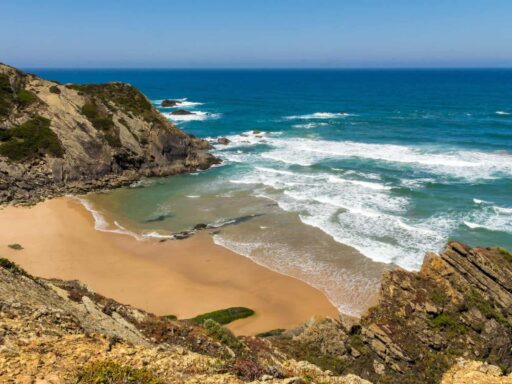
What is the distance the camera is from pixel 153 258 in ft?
106

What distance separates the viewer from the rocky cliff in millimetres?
9867

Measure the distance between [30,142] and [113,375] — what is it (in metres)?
46.0

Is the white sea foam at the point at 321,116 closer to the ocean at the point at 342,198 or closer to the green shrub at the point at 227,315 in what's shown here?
the ocean at the point at 342,198

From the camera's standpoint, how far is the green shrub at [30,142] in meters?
46.6

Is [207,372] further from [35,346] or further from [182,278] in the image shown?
[182,278]

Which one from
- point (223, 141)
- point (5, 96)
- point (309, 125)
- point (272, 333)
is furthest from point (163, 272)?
→ point (309, 125)

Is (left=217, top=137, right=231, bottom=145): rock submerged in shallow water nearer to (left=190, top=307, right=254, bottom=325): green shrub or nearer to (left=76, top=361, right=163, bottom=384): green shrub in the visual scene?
(left=190, top=307, right=254, bottom=325): green shrub

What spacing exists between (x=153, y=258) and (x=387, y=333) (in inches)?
783

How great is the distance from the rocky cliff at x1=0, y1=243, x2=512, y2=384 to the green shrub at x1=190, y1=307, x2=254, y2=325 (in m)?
3.79

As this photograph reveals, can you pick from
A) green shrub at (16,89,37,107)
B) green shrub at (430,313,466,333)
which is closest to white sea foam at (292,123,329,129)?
green shrub at (16,89,37,107)

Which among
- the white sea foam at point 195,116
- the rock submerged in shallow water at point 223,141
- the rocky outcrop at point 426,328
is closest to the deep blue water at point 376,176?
the white sea foam at point 195,116

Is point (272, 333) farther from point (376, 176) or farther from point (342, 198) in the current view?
point (376, 176)

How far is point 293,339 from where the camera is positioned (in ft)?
59.8

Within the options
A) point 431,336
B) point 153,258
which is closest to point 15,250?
point 153,258
